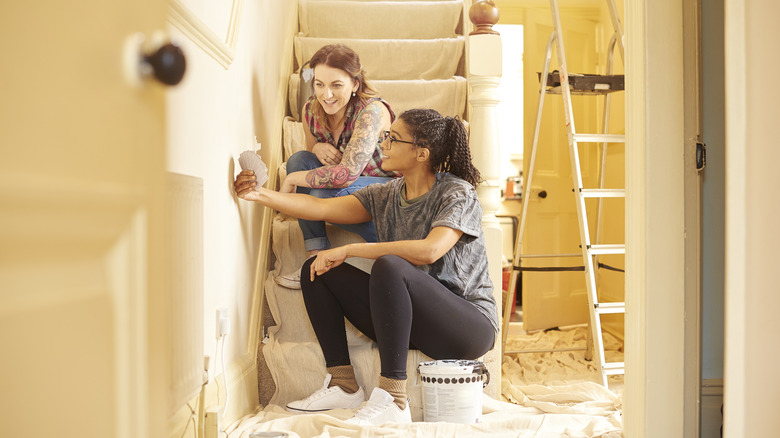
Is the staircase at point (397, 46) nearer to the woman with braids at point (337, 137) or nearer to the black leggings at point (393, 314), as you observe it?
the woman with braids at point (337, 137)

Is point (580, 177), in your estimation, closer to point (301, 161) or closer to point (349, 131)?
point (349, 131)

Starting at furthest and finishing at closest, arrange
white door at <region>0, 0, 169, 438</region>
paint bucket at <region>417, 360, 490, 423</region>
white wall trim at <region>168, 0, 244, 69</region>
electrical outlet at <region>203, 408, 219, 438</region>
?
paint bucket at <region>417, 360, 490, 423</region>
electrical outlet at <region>203, 408, 219, 438</region>
white wall trim at <region>168, 0, 244, 69</region>
white door at <region>0, 0, 169, 438</region>

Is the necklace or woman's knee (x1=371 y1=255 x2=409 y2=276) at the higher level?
the necklace

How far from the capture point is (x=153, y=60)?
373 millimetres

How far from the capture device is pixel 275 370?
89.8 inches

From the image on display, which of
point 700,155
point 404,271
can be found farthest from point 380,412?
point 700,155

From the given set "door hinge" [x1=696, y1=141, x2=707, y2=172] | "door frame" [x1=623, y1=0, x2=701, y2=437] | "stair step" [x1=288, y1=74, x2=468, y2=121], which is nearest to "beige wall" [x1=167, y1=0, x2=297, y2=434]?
"stair step" [x1=288, y1=74, x2=468, y2=121]

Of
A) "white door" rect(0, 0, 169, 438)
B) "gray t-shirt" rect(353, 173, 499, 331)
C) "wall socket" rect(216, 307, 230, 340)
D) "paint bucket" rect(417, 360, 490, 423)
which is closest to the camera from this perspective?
"white door" rect(0, 0, 169, 438)

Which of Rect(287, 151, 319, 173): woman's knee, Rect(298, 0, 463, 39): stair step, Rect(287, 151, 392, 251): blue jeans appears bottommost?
Rect(287, 151, 392, 251): blue jeans

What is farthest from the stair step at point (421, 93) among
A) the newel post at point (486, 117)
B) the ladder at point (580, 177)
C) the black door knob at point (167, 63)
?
the black door knob at point (167, 63)

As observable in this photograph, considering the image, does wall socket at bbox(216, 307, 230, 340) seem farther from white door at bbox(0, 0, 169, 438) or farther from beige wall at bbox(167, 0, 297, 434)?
white door at bbox(0, 0, 169, 438)

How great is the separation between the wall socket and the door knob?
5.20 feet

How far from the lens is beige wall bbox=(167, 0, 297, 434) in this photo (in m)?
1.66

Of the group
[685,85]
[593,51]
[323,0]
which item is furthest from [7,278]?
[593,51]
